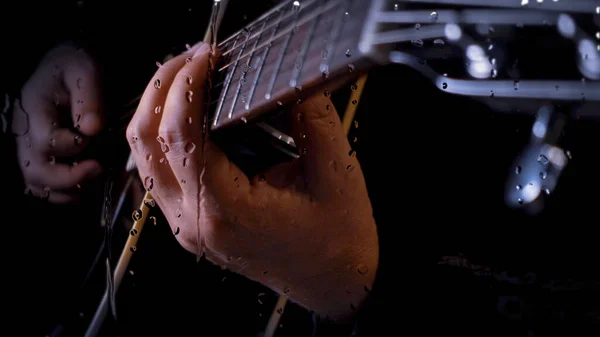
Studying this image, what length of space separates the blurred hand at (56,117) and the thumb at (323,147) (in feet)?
0.95

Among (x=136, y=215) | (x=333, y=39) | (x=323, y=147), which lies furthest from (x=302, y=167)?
(x=136, y=215)

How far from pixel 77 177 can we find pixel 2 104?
0.12 m

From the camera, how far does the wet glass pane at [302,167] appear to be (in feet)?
0.70

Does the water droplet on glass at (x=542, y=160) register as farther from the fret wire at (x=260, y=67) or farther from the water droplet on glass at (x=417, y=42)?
the fret wire at (x=260, y=67)

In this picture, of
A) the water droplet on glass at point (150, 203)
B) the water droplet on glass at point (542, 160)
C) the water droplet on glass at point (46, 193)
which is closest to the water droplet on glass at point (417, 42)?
the water droplet on glass at point (542, 160)

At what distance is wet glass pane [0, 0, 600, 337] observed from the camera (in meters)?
0.21

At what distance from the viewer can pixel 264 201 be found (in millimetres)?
359

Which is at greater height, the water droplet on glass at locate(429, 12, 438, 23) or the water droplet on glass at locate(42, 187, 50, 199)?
the water droplet on glass at locate(429, 12, 438, 23)

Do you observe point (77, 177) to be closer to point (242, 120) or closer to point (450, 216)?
point (242, 120)

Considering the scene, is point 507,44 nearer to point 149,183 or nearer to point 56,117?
point 149,183

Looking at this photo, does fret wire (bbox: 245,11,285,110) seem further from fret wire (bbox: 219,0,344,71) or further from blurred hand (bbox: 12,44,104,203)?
blurred hand (bbox: 12,44,104,203)

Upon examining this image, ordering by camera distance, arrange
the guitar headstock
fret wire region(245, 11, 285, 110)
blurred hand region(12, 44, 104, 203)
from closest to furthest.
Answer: the guitar headstock → fret wire region(245, 11, 285, 110) → blurred hand region(12, 44, 104, 203)

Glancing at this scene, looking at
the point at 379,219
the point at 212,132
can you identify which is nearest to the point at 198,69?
the point at 212,132

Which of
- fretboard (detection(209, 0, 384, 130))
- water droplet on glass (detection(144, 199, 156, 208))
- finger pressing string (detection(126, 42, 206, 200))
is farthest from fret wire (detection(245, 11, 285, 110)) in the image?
water droplet on glass (detection(144, 199, 156, 208))
